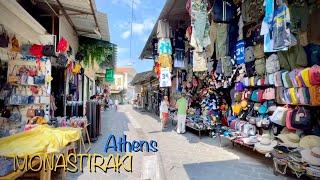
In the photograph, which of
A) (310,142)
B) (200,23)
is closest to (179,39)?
(200,23)

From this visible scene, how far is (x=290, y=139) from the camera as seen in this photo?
259 inches

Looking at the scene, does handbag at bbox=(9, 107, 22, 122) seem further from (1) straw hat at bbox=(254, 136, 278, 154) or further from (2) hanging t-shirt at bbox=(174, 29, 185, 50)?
(2) hanging t-shirt at bbox=(174, 29, 185, 50)

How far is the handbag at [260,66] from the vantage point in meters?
8.43

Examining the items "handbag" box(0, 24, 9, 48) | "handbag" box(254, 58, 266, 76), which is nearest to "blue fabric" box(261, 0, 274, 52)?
"handbag" box(254, 58, 266, 76)

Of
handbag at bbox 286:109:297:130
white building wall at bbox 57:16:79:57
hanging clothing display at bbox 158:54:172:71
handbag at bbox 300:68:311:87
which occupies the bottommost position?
handbag at bbox 286:109:297:130

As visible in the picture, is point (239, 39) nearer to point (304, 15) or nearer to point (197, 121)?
point (304, 15)

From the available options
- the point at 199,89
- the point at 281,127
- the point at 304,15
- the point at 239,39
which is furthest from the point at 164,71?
the point at 304,15

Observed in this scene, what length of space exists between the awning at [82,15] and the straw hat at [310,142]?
233 inches

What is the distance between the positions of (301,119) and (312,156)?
1214 mm

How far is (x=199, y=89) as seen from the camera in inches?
557

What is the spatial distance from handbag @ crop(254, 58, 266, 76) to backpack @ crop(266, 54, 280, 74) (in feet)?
1.21

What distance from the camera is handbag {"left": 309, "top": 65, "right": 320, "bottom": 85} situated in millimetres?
5992

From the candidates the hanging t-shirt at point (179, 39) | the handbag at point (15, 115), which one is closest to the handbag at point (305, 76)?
the handbag at point (15, 115)

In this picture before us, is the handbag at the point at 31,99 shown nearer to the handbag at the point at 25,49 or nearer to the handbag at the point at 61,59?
the handbag at the point at 25,49
